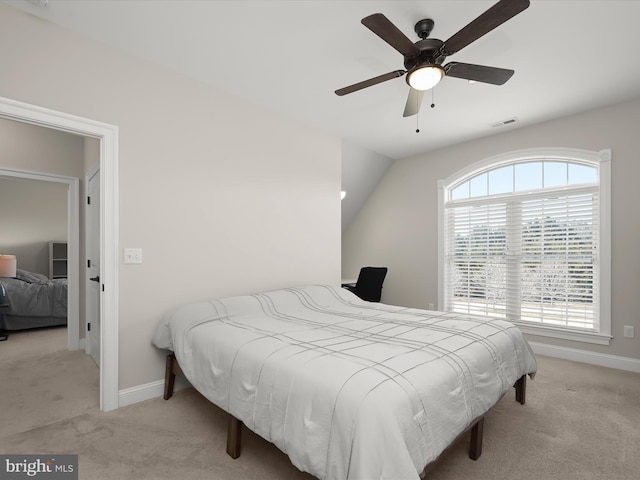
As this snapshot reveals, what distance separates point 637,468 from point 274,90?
138 inches

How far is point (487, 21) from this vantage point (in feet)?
5.32

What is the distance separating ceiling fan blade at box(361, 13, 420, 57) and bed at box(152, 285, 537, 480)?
161 cm

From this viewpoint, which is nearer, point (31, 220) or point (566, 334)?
point (566, 334)

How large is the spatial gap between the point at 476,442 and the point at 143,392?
227 centimetres

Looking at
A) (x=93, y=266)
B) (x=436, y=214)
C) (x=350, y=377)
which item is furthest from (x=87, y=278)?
(x=436, y=214)

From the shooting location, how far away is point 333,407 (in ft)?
4.08

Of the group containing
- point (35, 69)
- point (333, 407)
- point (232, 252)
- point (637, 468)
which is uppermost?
point (35, 69)

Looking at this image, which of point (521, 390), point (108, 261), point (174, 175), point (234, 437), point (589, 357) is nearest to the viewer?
point (234, 437)

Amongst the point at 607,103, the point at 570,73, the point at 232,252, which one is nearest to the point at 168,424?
the point at 232,252

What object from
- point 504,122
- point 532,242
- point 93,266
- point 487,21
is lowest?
point 93,266

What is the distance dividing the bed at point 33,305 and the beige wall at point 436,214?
436 centimetres

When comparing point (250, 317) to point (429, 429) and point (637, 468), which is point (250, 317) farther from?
point (637, 468)

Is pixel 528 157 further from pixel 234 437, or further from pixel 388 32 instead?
pixel 234 437

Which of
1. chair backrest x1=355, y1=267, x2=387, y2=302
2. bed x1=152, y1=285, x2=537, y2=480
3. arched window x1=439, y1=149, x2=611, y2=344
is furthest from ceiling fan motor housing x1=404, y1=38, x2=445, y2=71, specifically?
chair backrest x1=355, y1=267, x2=387, y2=302
